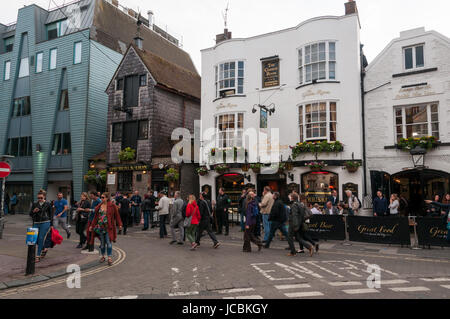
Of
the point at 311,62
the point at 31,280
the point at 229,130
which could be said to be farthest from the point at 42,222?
the point at 311,62

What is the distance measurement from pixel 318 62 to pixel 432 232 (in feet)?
35.0

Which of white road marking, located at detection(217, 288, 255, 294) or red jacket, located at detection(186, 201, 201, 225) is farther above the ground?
red jacket, located at detection(186, 201, 201, 225)

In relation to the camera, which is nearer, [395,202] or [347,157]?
[395,202]

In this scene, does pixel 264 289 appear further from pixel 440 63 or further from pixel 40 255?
pixel 440 63

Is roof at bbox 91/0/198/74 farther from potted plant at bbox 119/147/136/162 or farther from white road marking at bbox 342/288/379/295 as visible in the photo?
white road marking at bbox 342/288/379/295

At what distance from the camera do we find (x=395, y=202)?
1377 cm

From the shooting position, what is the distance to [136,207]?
18406 millimetres

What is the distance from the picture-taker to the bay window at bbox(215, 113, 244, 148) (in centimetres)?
2022

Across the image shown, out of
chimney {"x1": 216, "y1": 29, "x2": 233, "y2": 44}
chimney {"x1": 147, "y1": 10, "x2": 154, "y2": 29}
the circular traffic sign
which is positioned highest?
chimney {"x1": 147, "y1": 10, "x2": 154, "y2": 29}

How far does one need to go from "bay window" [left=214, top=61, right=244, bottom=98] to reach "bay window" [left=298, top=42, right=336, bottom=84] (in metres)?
3.84

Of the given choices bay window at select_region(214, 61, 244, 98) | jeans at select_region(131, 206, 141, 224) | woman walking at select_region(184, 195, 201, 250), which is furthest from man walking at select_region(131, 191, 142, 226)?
bay window at select_region(214, 61, 244, 98)

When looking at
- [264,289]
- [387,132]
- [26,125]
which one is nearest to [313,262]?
[264,289]
